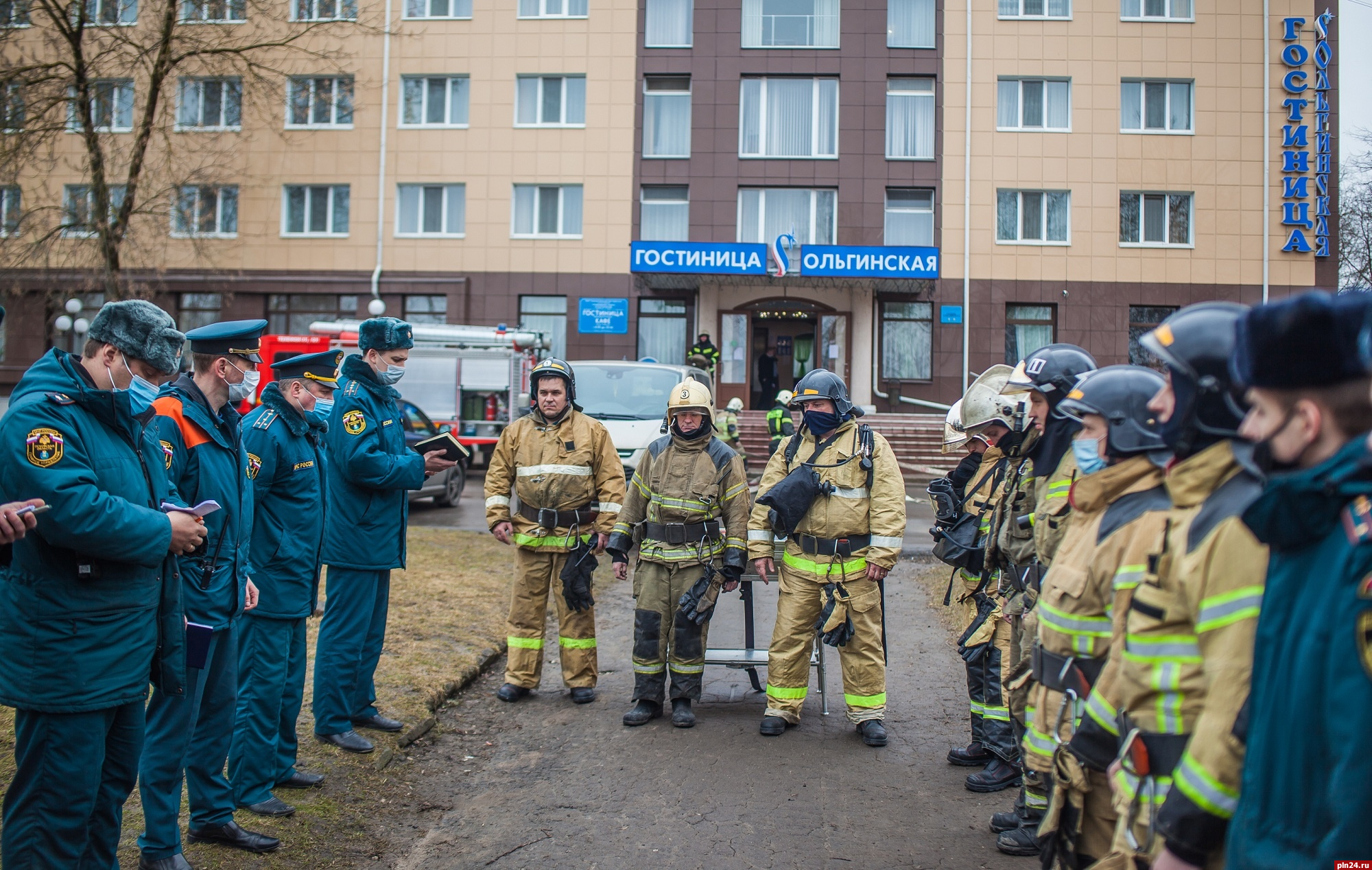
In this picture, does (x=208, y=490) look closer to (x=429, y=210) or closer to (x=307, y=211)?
(x=429, y=210)

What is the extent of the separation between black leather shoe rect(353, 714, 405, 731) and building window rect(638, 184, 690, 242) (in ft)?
75.9

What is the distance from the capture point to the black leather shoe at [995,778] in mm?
5316

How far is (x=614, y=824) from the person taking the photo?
4.78 metres

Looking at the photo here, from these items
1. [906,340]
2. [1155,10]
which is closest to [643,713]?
[906,340]

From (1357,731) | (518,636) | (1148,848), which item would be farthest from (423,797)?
(1357,731)

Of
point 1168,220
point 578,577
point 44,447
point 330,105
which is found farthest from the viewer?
point 1168,220

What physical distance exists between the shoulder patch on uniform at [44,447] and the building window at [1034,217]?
1063 inches

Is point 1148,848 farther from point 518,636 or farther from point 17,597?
point 518,636

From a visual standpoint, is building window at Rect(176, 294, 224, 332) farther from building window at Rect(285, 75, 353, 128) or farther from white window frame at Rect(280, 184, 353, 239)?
building window at Rect(285, 75, 353, 128)

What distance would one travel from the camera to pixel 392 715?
614 cm

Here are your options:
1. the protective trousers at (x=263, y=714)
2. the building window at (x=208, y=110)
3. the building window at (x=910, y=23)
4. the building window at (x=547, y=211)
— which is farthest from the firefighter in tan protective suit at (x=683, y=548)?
the building window at (x=208, y=110)

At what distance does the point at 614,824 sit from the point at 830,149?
2545cm

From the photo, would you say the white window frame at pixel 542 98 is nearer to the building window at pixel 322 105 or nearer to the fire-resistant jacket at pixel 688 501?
the building window at pixel 322 105

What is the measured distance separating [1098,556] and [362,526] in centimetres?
418
